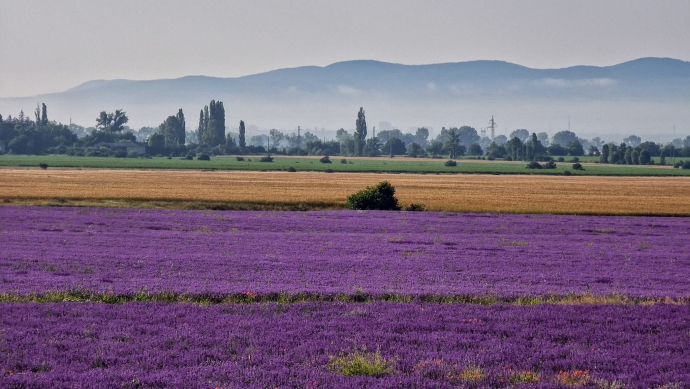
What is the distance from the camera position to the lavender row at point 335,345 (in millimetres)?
11648

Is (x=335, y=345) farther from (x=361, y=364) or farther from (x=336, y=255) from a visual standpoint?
(x=336, y=255)

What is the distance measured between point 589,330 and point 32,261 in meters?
17.5

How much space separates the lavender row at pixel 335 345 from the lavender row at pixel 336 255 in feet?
9.01

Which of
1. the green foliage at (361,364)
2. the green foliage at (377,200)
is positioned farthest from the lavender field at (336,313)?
the green foliage at (377,200)

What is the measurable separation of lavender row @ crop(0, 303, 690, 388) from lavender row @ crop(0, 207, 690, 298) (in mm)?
2746

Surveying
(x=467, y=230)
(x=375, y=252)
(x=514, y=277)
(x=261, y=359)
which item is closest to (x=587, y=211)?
(x=467, y=230)

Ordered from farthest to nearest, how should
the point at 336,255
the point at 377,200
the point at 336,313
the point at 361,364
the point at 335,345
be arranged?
the point at 377,200 → the point at 336,255 → the point at 336,313 → the point at 335,345 → the point at 361,364

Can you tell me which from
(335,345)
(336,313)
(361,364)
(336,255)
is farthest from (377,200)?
(361,364)

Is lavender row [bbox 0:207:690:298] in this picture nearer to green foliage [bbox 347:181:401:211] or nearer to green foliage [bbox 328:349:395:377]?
green foliage [bbox 328:349:395:377]

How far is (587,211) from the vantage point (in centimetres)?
5884

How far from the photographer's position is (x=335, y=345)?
45.1 ft

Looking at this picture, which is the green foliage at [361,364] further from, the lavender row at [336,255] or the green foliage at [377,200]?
the green foliage at [377,200]

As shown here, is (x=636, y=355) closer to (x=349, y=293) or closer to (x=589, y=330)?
(x=589, y=330)

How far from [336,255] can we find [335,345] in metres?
14.6
